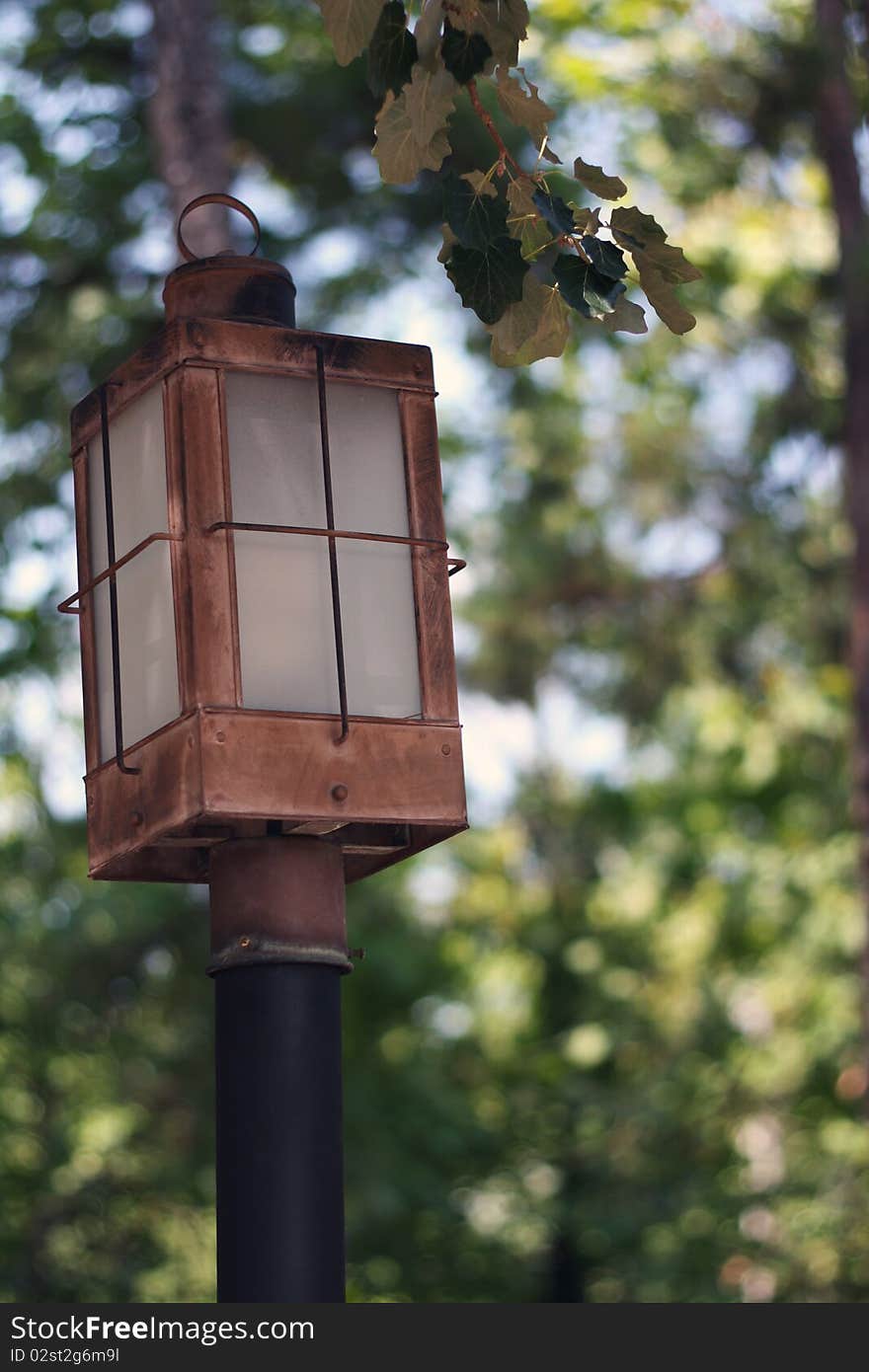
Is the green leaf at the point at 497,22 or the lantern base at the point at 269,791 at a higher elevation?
the green leaf at the point at 497,22

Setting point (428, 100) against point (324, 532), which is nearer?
point (428, 100)

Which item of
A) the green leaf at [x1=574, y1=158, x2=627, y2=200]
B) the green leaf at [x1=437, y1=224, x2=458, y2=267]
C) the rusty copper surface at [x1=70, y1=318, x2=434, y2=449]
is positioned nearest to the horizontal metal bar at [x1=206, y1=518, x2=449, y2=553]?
the rusty copper surface at [x1=70, y1=318, x2=434, y2=449]

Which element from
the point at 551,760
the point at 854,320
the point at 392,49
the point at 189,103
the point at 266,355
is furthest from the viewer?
the point at 551,760

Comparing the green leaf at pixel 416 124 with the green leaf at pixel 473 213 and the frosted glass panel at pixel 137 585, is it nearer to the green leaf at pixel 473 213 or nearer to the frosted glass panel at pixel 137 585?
the green leaf at pixel 473 213

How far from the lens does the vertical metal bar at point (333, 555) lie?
1906 millimetres

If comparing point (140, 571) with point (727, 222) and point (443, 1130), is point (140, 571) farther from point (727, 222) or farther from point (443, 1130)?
point (727, 222)

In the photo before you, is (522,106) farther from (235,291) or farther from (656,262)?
(235,291)

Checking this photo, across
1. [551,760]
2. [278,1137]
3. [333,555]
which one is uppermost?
[551,760]

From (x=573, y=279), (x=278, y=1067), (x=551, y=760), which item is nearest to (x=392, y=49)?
(x=573, y=279)

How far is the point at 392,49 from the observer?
1.88m

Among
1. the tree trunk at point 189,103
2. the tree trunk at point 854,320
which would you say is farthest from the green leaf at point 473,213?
the tree trunk at point 854,320

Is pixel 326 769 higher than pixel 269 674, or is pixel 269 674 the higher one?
pixel 269 674

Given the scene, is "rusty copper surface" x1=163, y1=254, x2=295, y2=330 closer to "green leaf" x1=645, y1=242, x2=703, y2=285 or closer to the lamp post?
the lamp post

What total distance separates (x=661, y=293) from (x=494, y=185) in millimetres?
209
